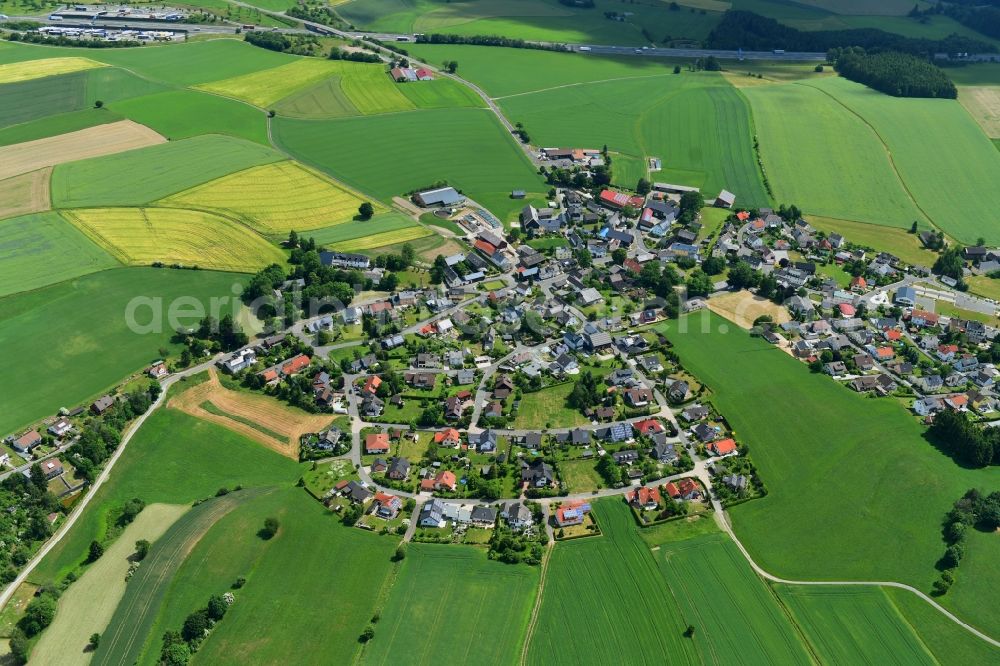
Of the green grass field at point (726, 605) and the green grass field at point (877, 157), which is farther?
the green grass field at point (877, 157)

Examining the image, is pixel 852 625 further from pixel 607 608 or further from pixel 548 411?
pixel 548 411

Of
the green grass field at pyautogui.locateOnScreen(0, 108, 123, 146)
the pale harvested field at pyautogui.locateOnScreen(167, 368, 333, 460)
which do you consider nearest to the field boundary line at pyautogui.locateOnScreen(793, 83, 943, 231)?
the pale harvested field at pyautogui.locateOnScreen(167, 368, 333, 460)

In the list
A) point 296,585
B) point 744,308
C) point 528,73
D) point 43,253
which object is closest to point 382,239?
point 43,253

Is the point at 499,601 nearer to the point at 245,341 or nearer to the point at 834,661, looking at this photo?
the point at 834,661

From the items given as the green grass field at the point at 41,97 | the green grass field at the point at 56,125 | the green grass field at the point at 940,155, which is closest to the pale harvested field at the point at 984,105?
the green grass field at the point at 940,155

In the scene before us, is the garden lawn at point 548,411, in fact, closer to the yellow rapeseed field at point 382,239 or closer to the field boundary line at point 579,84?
the yellow rapeseed field at point 382,239

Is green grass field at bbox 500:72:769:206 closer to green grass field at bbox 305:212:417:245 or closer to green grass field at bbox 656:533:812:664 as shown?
green grass field at bbox 305:212:417:245
